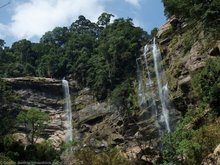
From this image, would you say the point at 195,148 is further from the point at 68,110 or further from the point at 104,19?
the point at 104,19

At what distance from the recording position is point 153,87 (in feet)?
139

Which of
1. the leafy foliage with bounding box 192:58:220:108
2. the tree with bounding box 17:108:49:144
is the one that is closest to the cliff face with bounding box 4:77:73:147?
the tree with bounding box 17:108:49:144

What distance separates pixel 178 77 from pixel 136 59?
9497 mm

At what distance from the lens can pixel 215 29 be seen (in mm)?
36875

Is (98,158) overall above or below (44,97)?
below

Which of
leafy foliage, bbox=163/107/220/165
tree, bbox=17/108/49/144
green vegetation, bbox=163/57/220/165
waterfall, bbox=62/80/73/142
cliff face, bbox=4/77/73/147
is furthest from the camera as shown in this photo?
cliff face, bbox=4/77/73/147

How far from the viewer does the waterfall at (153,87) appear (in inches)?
1563

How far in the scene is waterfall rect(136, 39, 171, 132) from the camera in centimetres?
3969

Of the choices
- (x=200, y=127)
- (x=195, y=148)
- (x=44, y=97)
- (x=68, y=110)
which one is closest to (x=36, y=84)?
(x=44, y=97)

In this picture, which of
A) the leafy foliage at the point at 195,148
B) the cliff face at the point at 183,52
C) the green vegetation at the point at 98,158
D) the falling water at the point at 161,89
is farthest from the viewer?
the falling water at the point at 161,89

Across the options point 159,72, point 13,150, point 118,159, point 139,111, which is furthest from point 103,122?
point 118,159

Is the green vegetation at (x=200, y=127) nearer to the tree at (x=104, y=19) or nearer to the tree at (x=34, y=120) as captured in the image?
the tree at (x=34, y=120)

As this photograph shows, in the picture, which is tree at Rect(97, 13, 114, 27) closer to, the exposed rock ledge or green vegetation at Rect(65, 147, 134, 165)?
the exposed rock ledge

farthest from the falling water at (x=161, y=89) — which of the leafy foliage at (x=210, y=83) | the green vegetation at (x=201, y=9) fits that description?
the leafy foliage at (x=210, y=83)
